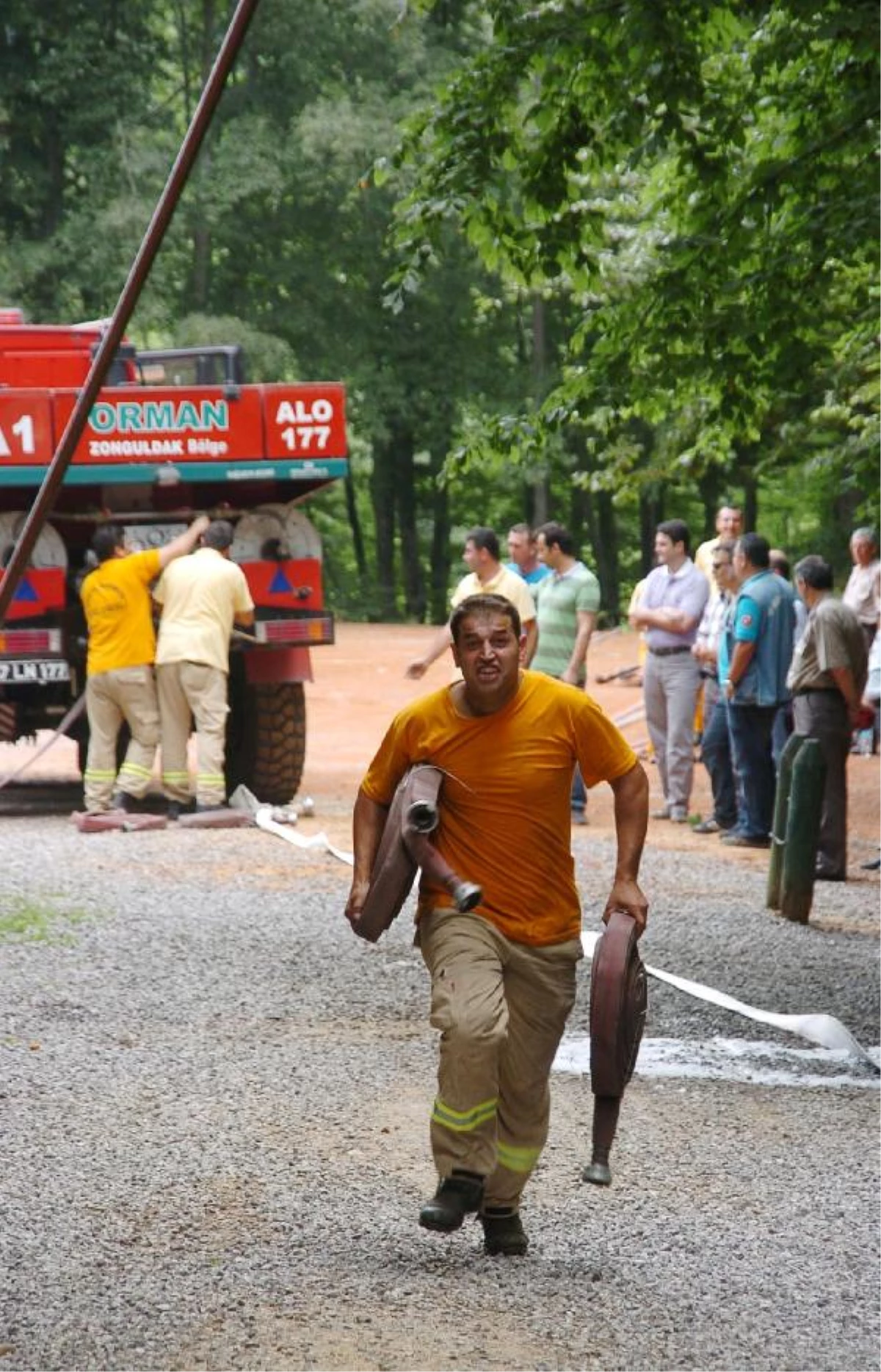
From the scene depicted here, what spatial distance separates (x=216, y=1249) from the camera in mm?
5562

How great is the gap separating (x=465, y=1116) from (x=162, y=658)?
10035mm

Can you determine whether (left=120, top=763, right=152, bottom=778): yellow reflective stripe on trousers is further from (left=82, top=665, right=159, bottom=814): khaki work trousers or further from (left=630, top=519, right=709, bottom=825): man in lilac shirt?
(left=630, top=519, right=709, bottom=825): man in lilac shirt

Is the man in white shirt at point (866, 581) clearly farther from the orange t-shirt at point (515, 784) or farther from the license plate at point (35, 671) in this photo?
the orange t-shirt at point (515, 784)

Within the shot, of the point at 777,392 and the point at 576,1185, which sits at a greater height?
the point at 777,392

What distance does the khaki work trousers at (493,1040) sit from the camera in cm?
547

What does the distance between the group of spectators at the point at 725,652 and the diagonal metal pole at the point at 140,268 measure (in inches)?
377

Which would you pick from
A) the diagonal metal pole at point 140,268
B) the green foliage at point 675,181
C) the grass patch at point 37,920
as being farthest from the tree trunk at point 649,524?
the diagonal metal pole at point 140,268

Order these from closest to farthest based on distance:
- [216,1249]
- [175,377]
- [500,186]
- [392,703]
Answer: [216,1249] → [500,186] → [175,377] → [392,703]

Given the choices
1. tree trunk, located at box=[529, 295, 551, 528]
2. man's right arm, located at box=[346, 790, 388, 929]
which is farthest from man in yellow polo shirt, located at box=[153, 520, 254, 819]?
tree trunk, located at box=[529, 295, 551, 528]

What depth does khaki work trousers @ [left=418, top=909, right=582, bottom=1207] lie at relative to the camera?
5473 mm

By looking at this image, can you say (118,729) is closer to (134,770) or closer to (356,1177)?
(134,770)

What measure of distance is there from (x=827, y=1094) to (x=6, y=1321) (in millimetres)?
3594

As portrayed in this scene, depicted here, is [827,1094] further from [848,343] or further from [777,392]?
[848,343]

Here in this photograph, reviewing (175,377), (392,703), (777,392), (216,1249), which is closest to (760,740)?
(777,392)
